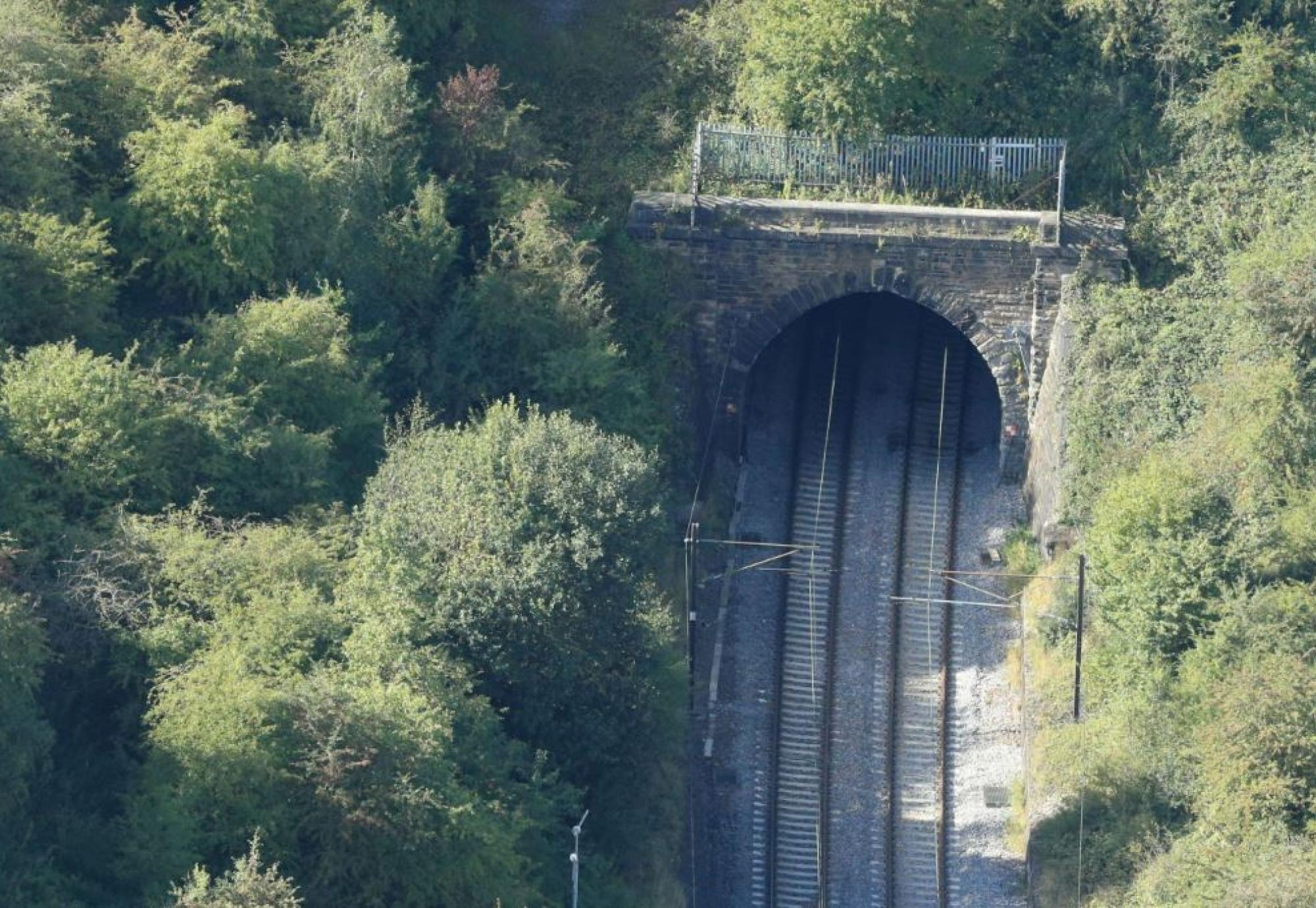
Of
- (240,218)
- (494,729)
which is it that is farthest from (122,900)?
(240,218)

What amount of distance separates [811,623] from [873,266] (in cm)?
779

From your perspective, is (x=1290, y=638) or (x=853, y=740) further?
(x=853, y=740)

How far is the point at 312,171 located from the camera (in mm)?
55562

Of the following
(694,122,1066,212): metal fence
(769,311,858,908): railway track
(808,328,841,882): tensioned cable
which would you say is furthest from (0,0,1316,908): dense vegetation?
(808,328,841,882): tensioned cable

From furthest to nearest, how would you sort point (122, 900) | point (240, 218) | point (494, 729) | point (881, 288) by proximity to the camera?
point (881, 288) < point (240, 218) < point (494, 729) < point (122, 900)

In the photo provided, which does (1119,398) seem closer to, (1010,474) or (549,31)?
(1010,474)

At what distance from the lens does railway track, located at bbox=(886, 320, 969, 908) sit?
53.8 metres

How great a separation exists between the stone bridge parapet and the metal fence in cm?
86

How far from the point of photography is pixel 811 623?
190 ft

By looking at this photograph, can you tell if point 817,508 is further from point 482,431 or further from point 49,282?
point 49,282

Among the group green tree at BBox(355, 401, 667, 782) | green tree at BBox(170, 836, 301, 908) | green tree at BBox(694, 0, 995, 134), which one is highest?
green tree at BBox(694, 0, 995, 134)

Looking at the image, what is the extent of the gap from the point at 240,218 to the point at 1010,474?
1809cm

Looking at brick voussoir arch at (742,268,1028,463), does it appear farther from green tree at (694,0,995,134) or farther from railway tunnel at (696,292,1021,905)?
green tree at (694,0,995,134)

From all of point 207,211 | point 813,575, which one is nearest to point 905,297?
point 813,575
